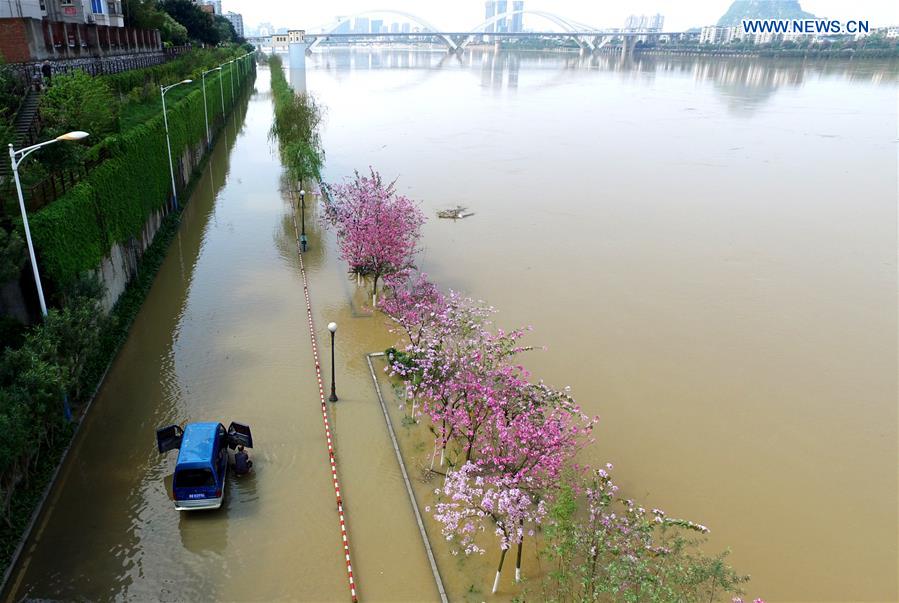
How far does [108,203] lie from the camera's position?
18.4 metres

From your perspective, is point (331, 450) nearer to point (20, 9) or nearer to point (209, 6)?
point (20, 9)

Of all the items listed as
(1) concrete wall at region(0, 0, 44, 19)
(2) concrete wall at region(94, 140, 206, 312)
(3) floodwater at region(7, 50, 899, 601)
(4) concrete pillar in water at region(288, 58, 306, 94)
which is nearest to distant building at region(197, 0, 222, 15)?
(4) concrete pillar in water at region(288, 58, 306, 94)

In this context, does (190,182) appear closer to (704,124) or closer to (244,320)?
(244,320)

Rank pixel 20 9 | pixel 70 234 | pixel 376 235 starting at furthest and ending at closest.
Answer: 1. pixel 20 9
2. pixel 376 235
3. pixel 70 234

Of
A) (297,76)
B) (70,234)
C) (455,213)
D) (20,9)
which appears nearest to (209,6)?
(297,76)

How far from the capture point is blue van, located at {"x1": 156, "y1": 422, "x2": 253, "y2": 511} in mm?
11672

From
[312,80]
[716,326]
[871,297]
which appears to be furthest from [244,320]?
[312,80]

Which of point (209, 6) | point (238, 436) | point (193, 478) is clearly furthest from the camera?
point (209, 6)

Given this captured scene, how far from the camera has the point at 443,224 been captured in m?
31.2

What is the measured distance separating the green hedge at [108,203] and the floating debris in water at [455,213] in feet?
45.2

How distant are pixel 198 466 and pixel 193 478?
0.32 meters

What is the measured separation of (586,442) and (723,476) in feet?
10.8

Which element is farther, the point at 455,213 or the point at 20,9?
the point at 20,9

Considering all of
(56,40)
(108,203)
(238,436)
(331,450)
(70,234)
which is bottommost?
(331,450)
